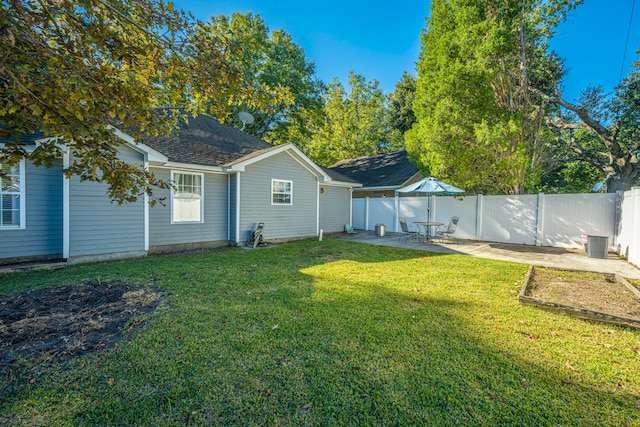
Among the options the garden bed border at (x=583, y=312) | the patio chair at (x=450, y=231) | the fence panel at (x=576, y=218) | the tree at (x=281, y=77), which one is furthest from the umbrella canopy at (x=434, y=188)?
the tree at (x=281, y=77)

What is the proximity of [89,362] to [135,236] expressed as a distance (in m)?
5.83

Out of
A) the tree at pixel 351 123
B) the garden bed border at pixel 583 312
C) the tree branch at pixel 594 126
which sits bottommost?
the garden bed border at pixel 583 312

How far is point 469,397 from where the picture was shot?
235 centimetres

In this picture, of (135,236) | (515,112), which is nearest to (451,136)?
(515,112)

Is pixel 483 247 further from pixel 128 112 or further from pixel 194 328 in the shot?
pixel 128 112

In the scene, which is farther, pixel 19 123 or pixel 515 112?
pixel 515 112

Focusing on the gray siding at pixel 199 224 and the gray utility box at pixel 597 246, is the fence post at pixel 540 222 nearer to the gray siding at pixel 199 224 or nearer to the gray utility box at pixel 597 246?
the gray utility box at pixel 597 246

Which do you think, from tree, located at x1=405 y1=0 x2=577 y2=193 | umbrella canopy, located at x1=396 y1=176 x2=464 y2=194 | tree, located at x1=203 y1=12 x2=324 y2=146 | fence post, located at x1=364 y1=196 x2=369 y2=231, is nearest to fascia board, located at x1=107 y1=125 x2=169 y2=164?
umbrella canopy, located at x1=396 y1=176 x2=464 y2=194

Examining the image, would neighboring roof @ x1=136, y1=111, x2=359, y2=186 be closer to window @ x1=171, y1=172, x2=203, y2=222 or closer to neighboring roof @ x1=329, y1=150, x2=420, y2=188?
window @ x1=171, y1=172, x2=203, y2=222

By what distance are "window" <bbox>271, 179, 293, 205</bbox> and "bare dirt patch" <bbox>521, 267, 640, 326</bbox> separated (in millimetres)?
8044

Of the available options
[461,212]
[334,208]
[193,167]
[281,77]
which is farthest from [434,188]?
[281,77]

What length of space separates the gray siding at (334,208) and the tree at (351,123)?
40.6 feet

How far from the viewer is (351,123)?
85.9ft

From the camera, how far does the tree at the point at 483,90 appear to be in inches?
372
